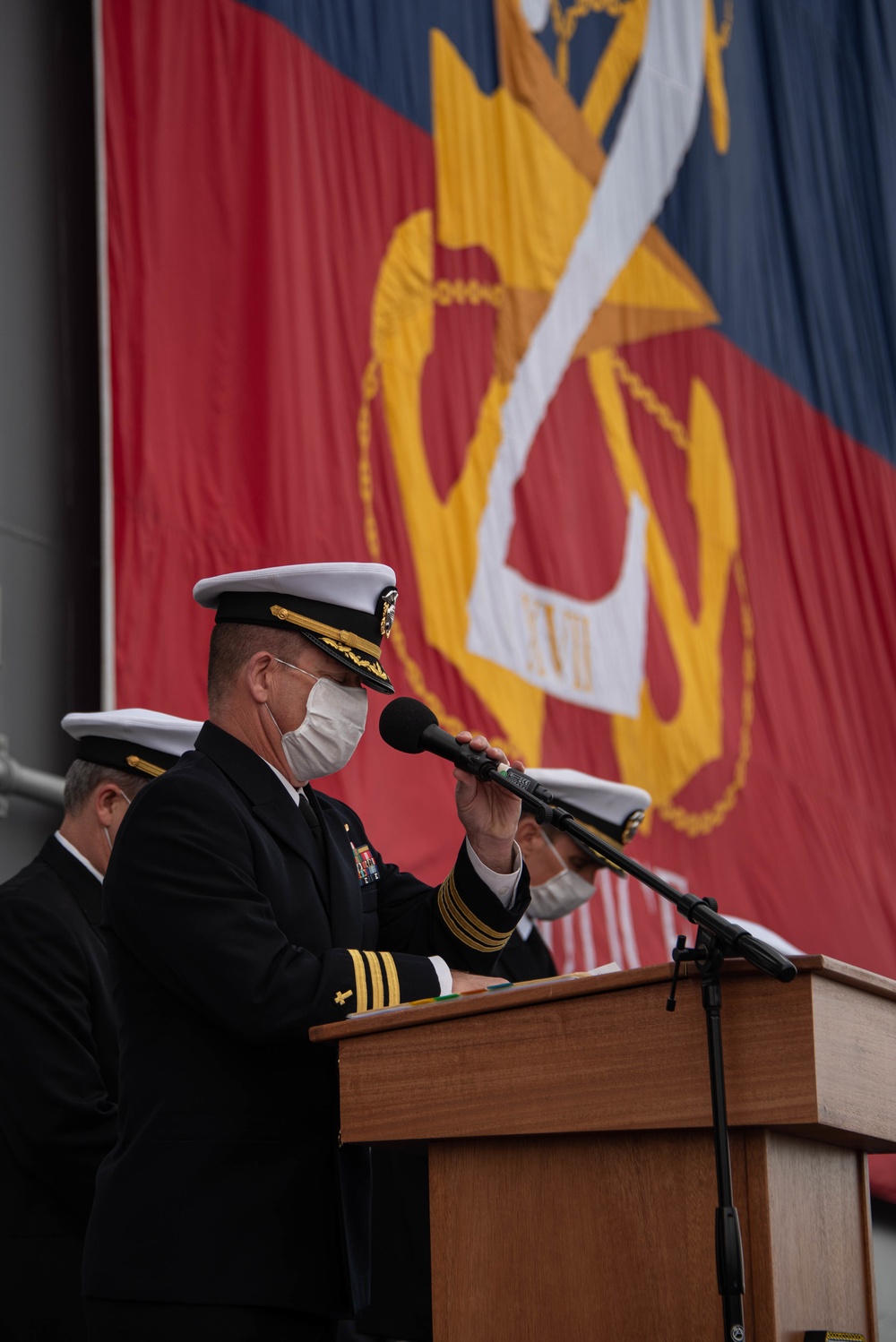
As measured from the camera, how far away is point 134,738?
2967 mm

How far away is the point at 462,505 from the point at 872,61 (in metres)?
4.34

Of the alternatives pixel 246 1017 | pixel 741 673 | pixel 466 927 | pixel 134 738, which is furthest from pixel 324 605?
pixel 741 673

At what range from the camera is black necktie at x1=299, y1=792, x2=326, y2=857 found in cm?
210

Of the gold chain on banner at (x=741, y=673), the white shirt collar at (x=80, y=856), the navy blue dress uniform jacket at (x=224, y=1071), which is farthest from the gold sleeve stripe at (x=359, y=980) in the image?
the gold chain on banner at (x=741, y=673)

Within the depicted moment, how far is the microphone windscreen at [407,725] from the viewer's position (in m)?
1.92

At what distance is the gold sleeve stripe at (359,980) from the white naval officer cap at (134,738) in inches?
46.5

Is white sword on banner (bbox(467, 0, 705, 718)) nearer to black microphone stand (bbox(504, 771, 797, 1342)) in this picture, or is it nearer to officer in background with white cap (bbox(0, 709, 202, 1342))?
officer in background with white cap (bbox(0, 709, 202, 1342))

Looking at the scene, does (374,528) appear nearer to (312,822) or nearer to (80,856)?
(80,856)

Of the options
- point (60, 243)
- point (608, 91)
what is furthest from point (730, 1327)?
point (608, 91)

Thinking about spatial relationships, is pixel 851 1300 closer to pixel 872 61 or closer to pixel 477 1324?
pixel 477 1324

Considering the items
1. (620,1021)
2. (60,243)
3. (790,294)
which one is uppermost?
(790,294)

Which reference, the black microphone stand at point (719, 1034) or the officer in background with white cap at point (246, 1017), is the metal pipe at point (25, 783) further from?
the black microphone stand at point (719, 1034)

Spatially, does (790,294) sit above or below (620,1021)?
above

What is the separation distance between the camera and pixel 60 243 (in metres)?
3.98
